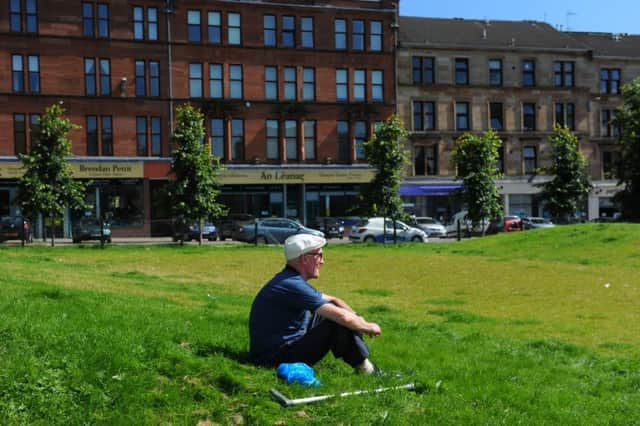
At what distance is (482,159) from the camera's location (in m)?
41.6

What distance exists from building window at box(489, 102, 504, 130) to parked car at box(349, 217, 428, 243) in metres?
23.9

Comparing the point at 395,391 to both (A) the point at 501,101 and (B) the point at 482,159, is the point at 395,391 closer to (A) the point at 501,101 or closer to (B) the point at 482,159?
(B) the point at 482,159

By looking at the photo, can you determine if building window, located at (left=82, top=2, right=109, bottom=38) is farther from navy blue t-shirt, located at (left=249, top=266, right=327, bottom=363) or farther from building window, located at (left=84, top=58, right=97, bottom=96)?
navy blue t-shirt, located at (left=249, top=266, right=327, bottom=363)

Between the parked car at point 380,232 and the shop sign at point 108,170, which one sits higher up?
the shop sign at point 108,170

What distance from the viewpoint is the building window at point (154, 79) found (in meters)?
51.2

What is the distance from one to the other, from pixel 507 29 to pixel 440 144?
13954 mm

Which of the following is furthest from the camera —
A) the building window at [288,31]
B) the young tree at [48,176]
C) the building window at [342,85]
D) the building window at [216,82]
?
the building window at [342,85]

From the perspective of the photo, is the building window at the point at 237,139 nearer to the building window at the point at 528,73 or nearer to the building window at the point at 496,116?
the building window at the point at 496,116

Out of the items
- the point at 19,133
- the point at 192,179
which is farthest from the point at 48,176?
the point at 19,133

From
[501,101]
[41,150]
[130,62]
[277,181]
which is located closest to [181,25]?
[130,62]

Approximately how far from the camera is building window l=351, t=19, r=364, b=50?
2195 inches

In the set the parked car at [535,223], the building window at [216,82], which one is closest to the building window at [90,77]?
the building window at [216,82]

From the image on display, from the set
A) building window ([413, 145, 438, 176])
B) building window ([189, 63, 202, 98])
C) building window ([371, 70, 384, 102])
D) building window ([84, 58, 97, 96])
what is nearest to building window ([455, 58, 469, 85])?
building window ([413, 145, 438, 176])

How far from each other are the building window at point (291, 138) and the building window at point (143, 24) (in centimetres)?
1113
